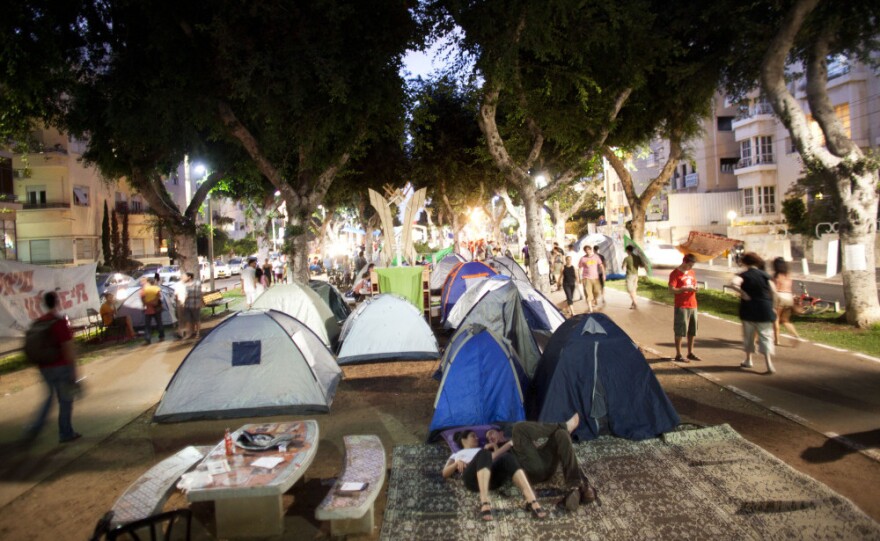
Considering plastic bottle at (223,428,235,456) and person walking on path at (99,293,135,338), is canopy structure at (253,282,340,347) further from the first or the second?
plastic bottle at (223,428,235,456)

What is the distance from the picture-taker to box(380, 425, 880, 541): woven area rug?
4586 millimetres

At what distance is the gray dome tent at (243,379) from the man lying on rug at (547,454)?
3.54 m

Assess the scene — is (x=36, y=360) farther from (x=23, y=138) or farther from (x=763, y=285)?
(x=23, y=138)

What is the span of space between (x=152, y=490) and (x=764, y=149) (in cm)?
4350

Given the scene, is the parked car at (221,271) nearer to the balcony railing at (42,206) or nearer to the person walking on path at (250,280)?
the balcony railing at (42,206)

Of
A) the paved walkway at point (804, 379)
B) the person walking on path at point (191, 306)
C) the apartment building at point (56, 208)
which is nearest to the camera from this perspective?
the paved walkway at point (804, 379)

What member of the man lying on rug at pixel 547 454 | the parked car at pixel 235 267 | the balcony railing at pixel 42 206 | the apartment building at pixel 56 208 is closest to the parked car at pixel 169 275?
the apartment building at pixel 56 208

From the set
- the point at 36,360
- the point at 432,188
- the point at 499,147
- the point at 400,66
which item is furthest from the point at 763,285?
the point at 432,188

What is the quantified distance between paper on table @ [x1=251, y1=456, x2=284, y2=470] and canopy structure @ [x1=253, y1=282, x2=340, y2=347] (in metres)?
7.08

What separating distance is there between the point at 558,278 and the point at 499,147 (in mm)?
7606

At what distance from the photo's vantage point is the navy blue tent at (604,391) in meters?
6.61

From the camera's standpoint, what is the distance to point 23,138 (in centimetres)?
1620

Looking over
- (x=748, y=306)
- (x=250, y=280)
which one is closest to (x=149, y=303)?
(x=250, y=280)

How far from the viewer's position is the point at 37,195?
3522 centimetres
